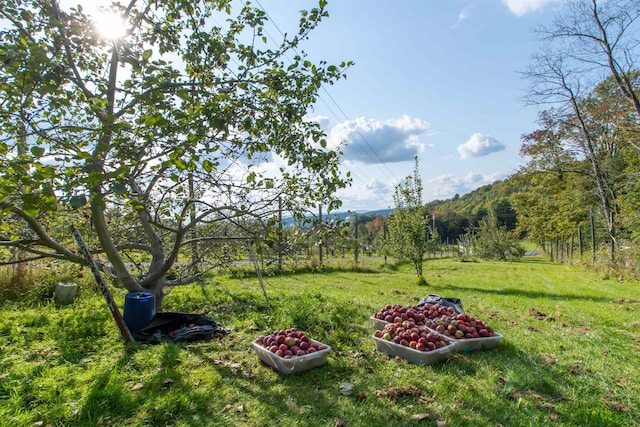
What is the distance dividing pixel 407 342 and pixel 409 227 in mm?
9820

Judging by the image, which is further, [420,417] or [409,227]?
[409,227]

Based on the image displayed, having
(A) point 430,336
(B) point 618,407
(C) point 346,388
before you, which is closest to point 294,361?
(C) point 346,388

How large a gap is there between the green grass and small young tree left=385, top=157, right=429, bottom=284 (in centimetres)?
759

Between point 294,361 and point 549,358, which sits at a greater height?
point 294,361

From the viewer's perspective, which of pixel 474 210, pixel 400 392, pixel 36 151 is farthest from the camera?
pixel 474 210

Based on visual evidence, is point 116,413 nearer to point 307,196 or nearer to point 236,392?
point 236,392

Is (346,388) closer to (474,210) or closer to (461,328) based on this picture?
(461,328)

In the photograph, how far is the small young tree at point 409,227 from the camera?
13.7 m

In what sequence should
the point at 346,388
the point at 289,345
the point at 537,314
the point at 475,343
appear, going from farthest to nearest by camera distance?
1. the point at 537,314
2. the point at 475,343
3. the point at 289,345
4. the point at 346,388

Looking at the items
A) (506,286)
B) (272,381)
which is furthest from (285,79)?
(506,286)

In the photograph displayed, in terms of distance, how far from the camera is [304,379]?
3.76 metres

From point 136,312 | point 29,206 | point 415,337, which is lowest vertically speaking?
point 415,337

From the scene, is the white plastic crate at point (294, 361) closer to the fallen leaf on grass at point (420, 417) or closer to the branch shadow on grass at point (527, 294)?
the fallen leaf on grass at point (420, 417)

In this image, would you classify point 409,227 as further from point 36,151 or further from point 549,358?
point 36,151
